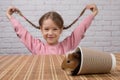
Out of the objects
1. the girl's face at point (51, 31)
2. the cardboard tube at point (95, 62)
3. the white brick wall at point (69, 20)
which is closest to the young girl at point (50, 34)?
the girl's face at point (51, 31)

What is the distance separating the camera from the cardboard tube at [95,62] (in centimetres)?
62

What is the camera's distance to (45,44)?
179 centimetres

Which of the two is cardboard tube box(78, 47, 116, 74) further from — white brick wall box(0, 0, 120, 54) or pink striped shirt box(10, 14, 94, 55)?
white brick wall box(0, 0, 120, 54)

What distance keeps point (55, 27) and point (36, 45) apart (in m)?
0.16

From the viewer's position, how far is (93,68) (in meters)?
0.63

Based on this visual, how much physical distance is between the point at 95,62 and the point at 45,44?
1.17 m

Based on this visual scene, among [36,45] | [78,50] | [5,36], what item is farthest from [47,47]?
[5,36]

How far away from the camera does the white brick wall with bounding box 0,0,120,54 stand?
3.47m

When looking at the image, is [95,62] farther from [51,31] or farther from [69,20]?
[69,20]

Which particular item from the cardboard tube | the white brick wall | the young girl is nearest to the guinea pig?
the cardboard tube

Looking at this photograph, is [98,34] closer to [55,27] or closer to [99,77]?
[55,27]

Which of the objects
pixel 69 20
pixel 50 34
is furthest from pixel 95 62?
pixel 69 20

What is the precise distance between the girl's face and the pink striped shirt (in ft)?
0.11

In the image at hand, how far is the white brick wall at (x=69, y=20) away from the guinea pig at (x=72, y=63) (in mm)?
2865
